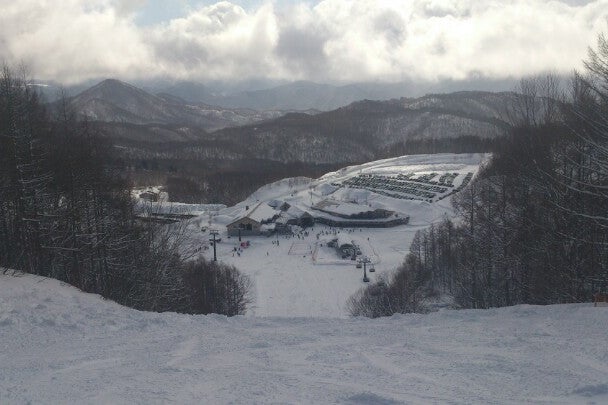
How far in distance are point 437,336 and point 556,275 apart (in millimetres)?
6520

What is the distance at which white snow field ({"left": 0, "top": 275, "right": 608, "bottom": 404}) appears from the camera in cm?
539

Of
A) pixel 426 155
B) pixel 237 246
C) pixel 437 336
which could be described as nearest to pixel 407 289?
pixel 437 336

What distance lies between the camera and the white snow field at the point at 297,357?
212 inches

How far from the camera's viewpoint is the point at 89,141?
14.5 metres

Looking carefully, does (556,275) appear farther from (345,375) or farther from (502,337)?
(345,375)

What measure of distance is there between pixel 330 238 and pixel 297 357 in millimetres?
36636

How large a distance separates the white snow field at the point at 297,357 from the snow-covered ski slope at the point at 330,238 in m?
12.8

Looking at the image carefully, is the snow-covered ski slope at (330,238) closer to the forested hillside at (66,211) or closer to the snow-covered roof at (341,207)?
the snow-covered roof at (341,207)

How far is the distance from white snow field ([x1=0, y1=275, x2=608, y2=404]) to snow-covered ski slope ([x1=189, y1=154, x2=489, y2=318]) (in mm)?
12803

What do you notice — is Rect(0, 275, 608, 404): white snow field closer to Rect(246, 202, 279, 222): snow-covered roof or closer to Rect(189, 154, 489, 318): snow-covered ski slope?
Rect(189, 154, 489, 318): snow-covered ski slope

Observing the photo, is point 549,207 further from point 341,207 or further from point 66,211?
point 341,207

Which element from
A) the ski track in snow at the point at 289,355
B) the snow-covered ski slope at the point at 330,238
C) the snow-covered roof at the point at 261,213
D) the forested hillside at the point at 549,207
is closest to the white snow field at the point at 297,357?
the ski track in snow at the point at 289,355

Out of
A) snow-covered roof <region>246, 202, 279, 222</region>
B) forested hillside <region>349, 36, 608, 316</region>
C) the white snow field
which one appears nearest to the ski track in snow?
the white snow field

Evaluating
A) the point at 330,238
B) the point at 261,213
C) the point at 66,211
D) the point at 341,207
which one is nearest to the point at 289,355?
the point at 66,211
